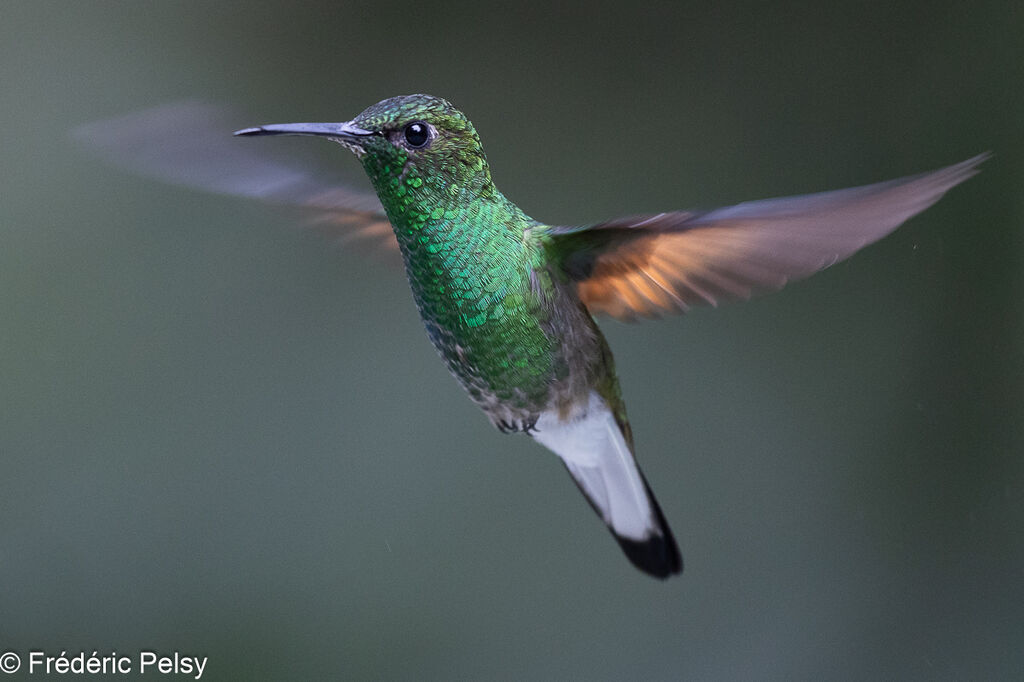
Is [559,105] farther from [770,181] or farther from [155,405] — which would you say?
[155,405]

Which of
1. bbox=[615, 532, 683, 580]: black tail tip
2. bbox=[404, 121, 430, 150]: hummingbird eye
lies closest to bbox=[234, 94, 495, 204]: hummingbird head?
bbox=[404, 121, 430, 150]: hummingbird eye

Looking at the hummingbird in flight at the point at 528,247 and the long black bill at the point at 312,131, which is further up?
the long black bill at the point at 312,131

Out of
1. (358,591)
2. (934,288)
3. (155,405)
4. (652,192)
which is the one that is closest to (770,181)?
(652,192)

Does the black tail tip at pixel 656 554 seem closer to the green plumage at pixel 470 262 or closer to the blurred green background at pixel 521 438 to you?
the green plumage at pixel 470 262
